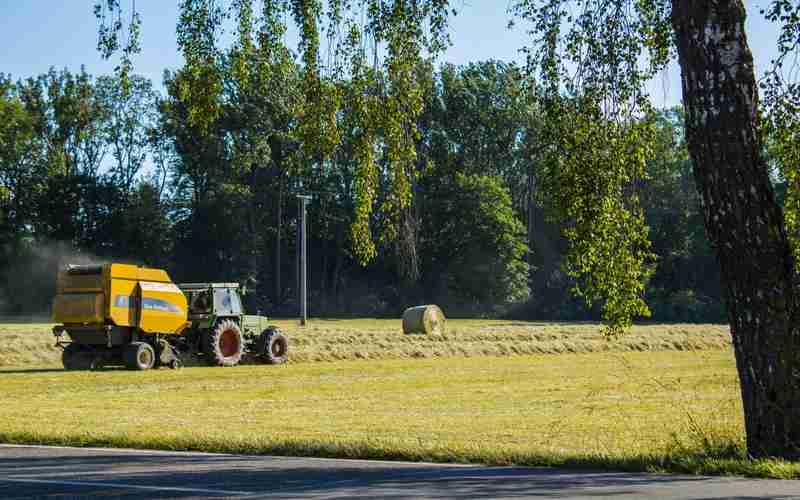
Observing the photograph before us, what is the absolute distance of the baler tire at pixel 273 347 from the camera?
3231 centimetres

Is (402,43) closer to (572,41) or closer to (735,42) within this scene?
(572,41)

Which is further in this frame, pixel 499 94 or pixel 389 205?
pixel 499 94

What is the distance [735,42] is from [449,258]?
69.0 metres

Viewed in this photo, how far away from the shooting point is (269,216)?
7969 cm

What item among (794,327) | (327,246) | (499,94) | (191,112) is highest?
(499,94)

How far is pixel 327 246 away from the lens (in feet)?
269

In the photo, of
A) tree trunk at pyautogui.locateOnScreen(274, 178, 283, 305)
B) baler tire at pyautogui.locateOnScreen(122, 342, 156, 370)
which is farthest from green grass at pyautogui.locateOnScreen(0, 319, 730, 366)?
tree trunk at pyautogui.locateOnScreen(274, 178, 283, 305)

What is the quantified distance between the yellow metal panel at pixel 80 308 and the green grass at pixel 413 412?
4.20 feet

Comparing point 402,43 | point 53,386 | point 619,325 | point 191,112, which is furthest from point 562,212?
point 53,386

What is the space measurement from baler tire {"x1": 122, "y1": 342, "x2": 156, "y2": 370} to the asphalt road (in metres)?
17.2

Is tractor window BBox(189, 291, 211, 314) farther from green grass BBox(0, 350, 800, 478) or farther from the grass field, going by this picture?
the grass field

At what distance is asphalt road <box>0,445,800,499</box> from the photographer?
9000 millimetres

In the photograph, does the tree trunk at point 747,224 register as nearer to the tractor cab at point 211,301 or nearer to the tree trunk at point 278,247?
the tractor cab at point 211,301

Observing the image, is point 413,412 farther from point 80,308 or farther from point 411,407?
point 80,308
